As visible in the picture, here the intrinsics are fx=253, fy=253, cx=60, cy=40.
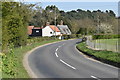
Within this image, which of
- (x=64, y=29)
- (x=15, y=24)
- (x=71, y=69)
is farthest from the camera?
(x=64, y=29)

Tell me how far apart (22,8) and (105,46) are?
15.5 meters

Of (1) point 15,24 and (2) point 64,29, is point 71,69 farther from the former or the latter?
(2) point 64,29

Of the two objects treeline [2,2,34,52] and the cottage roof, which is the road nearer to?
treeline [2,2,34,52]

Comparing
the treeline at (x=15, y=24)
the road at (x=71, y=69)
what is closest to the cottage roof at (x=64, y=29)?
the treeline at (x=15, y=24)

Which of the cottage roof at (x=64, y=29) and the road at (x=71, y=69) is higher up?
the cottage roof at (x=64, y=29)

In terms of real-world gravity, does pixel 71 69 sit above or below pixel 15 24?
below

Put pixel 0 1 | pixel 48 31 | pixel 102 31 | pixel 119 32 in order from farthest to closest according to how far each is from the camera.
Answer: pixel 102 31 → pixel 48 31 → pixel 119 32 → pixel 0 1

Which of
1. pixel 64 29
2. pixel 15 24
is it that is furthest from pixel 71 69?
pixel 64 29

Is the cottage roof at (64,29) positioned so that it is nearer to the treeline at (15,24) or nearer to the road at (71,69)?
the treeline at (15,24)

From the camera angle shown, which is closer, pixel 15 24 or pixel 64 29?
pixel 15 24

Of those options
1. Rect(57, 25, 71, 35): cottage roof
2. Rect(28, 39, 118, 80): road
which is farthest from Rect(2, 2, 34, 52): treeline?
Rect(57, 25, 71, 35): cottage roof

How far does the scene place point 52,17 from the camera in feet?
395

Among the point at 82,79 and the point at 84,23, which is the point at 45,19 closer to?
the point at 84,23

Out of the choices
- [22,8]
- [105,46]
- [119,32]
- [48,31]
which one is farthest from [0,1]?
[48,31]
